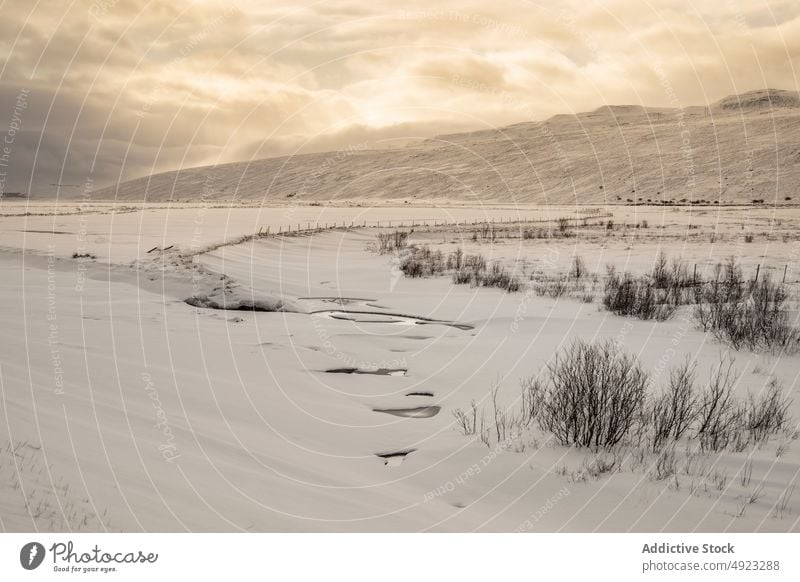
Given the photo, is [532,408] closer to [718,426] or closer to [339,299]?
[718,426]

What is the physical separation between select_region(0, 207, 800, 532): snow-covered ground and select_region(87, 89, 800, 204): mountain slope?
65.4 meters

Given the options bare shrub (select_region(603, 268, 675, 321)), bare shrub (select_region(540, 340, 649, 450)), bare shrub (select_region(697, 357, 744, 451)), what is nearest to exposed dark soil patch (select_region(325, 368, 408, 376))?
bare shrub (select_region(540, 340, 649, 450))

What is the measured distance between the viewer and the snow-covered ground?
4.86m

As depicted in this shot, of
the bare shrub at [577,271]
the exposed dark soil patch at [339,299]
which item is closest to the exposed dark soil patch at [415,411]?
the exposed dark soil patch at [339,299]

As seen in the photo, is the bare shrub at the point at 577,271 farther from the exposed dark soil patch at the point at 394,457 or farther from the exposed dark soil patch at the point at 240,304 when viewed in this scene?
the exposed dark soil patch at the point at 394,457

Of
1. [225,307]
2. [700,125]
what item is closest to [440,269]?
[225,307]

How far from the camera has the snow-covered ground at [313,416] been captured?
4863 mm

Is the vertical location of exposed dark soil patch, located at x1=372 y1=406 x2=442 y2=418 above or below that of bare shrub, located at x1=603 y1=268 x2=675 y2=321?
below

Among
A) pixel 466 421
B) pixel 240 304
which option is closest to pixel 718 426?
pixel 466 421

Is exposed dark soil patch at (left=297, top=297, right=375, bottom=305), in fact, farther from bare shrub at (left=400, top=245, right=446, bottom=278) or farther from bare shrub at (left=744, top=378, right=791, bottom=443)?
bare shrub at (left=744, top=378, right=791, bottom=443)

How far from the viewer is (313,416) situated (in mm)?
7605
